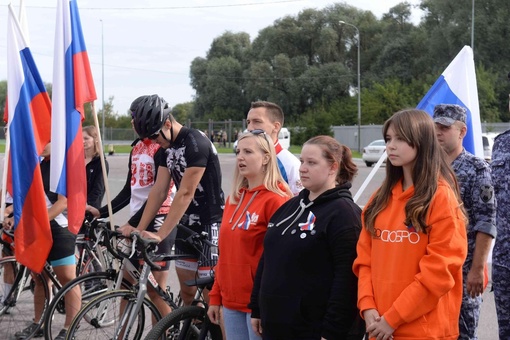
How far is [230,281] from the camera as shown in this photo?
13.2 ft

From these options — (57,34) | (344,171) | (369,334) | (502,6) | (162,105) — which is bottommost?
(369,334)

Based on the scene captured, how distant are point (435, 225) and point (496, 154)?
1.00 meters

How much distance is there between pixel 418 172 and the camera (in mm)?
3271

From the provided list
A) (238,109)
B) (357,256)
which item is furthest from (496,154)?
(238,109)

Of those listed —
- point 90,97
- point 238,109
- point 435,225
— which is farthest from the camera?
point 238,109

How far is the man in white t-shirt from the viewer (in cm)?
512

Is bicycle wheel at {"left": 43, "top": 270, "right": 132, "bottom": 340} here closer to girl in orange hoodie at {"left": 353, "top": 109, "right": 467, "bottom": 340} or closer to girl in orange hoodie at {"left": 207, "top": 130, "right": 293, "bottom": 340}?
girl in orange hoodie at {"left": 207, "top": 130, "right": 293, "bottom": 340}

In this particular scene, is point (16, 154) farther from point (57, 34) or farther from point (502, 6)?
point (502, 6)

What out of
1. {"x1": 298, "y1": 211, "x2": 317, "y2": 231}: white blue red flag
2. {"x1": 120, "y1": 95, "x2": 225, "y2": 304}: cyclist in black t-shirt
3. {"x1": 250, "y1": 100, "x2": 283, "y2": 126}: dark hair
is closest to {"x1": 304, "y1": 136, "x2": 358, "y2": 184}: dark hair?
{"x1": 298, "y1": 211, "x2": 317, "y2": 231}: white blue red flag

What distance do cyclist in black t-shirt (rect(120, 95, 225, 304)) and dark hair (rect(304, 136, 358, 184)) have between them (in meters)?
1.30

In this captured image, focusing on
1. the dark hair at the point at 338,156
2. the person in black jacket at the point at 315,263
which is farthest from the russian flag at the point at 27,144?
the dark hair at the point at 338,156

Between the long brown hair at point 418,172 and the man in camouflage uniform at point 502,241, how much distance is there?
0.63m

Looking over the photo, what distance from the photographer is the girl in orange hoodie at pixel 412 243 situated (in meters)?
3.12

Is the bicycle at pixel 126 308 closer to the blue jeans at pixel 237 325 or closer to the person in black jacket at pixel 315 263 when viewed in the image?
the blue jeans at pixel 237 325
